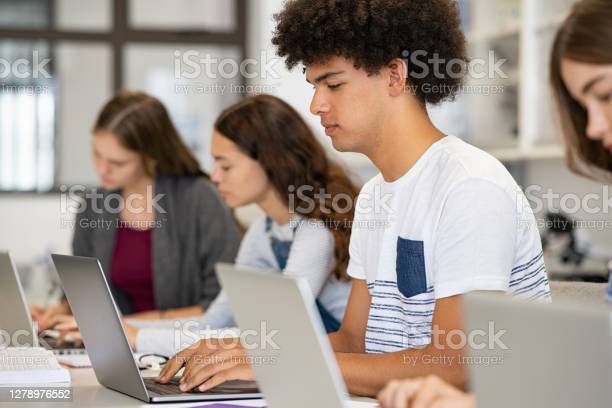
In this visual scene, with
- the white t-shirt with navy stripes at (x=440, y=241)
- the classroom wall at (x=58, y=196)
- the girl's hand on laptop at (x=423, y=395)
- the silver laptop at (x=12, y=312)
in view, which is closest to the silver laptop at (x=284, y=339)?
the girl's hand on laptop at (x=423, y=395)

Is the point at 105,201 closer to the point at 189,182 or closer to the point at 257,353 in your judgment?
the point at 189,182

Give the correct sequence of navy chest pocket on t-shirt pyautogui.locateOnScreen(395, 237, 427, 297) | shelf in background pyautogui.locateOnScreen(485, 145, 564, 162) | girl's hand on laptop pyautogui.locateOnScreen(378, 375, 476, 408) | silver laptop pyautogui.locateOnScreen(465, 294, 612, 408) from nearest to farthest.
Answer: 1. silver laptop pyautogui.locateOnScreen(465, 294, 612, 408)
2. girl's hand on laptop pyautogui.locateOnScreen(378, 375, 476, 408)
3. navy chest pocket on t-shirt pyautogui.locateOnScreen(395, 237, 427, 297)
4. shelf in background pyautogui.locateOnScreen(485, 145, 564, 162)

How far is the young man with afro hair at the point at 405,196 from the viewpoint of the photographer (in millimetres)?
1604

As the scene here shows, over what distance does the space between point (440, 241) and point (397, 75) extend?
36 cm

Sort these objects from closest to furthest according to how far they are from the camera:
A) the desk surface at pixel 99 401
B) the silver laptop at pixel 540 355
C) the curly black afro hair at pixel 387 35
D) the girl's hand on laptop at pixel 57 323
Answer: the silver laptop at pixel 540 355 → the desk surface at pixel 99 401 → the curly black afro hair at pixel 387 35 → the girl's hand on laptop at pixel 57 323

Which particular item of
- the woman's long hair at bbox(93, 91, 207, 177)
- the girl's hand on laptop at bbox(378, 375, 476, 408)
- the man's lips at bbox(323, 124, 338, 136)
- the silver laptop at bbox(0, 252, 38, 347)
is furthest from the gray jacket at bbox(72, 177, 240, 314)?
the girl's hand on laptop at bbox(378, 375, 476, 408)

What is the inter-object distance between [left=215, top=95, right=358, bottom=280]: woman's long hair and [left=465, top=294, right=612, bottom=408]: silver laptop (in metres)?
1.53

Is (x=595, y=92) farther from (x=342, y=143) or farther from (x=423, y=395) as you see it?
(x=342, y=143)

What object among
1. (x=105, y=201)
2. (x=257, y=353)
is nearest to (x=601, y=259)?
(x=105, y=201)

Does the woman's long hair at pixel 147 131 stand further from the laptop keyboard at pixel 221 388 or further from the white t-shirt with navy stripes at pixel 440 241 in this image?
the laptop keyboard at pixel 221 388

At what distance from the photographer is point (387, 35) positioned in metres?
1.85

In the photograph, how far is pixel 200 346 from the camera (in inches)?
68.5

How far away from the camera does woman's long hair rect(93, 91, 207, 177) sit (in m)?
3.17

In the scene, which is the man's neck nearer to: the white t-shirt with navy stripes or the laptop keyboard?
the white t-shirt with navy stripes
